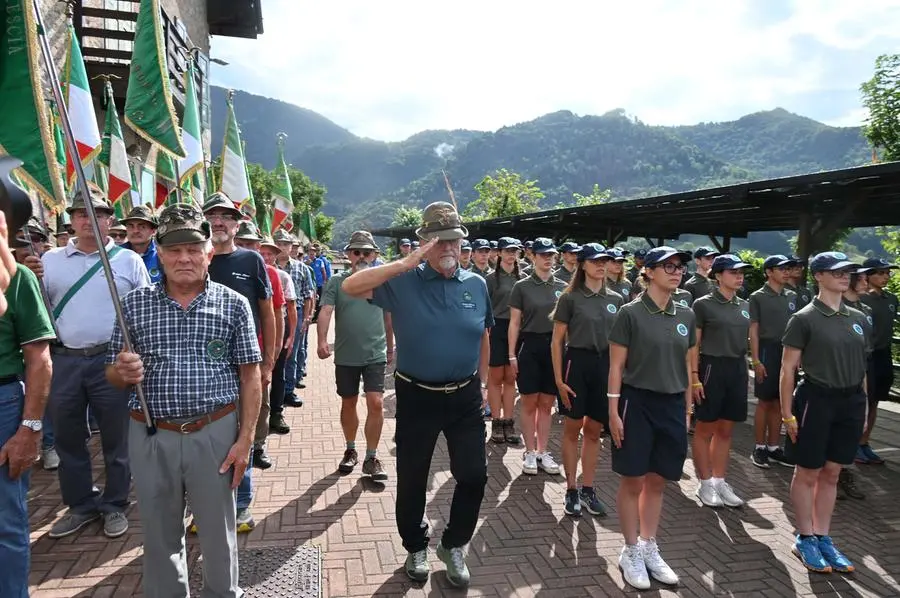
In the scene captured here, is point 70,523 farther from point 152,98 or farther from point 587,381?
point 152,98

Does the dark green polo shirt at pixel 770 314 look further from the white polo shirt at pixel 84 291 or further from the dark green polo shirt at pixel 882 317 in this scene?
the white polo shirt at pixel 84 291

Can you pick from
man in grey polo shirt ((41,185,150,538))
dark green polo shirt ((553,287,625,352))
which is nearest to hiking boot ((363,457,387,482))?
man in grey polo shirt ((41,185,150,538))

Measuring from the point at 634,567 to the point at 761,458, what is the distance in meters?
3.02

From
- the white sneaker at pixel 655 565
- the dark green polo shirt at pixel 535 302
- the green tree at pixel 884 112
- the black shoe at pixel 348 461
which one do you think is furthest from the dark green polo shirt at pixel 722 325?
the green tree at pixel 884 112

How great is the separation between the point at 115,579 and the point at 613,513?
360 cm

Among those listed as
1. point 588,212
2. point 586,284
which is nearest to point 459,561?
point 586,284

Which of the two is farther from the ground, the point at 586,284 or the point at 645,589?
the point at 586,284

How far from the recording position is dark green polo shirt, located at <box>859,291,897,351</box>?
Result: 591cm

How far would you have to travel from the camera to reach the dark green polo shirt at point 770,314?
228 inches

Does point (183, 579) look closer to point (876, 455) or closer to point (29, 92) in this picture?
point (29, 92)

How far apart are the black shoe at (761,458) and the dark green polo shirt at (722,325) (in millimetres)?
1549

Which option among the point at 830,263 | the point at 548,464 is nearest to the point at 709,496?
the point at 548,464

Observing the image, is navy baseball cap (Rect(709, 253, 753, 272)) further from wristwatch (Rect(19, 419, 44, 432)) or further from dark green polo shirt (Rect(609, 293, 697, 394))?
wristwatch (Rect(19, 419, 44, 432))

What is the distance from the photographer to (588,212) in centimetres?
1120
